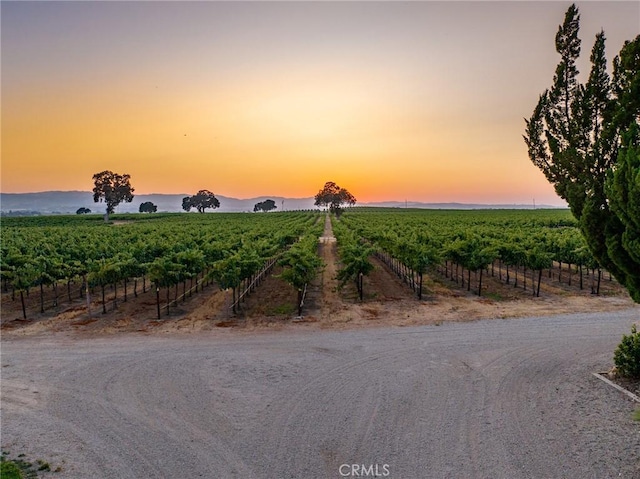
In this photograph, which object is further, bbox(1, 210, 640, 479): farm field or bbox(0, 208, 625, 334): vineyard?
bbox(0, 208, 625, 334): vineyard

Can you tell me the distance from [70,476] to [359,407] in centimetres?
700

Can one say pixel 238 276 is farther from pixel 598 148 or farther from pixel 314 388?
pixel 598 148

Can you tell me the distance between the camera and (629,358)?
1309 cm

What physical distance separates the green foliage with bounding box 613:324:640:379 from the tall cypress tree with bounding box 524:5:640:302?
2.60m

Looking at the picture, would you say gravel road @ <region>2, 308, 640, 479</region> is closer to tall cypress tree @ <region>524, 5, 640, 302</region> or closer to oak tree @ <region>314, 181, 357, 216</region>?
tall cypress tree @ <region>524, 5, 640, 302</region>

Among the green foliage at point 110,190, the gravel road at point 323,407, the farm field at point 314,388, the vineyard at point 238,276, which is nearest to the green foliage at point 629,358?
the gravel road at point 323,407

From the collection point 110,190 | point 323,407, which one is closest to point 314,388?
point 323,407

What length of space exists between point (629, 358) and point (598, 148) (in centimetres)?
692

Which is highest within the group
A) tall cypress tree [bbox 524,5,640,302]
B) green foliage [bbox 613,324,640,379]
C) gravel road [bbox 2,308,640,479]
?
tall cypress tree [bbox 524,5,640,302]

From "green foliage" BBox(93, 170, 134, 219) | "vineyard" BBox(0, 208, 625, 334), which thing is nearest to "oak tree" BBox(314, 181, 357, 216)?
"green foliage" BBox(93, 170, 134, 219)

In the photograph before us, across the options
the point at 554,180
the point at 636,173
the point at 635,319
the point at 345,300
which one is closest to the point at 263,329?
the point at 345,300

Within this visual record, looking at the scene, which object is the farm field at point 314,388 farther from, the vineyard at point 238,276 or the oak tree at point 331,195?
the oak tree at point 331,195

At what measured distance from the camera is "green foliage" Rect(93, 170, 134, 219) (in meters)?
128

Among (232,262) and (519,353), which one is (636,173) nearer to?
(519,353)
